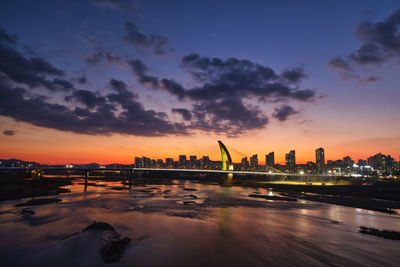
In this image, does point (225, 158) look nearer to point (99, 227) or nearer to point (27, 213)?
point (27, 213)

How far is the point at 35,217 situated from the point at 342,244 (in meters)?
35.5

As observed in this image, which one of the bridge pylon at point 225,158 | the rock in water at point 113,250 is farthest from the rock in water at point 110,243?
the bridge pylon at point 225,158

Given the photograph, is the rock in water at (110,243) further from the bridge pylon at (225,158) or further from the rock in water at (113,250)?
the bridge pylon at (225,158)

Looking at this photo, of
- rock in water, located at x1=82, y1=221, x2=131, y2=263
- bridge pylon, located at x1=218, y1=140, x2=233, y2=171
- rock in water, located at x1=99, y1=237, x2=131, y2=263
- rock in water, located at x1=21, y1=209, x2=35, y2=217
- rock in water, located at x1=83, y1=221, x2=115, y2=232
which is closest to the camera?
rock in water, located at x1=99, y1=237, x2=131, y2=263

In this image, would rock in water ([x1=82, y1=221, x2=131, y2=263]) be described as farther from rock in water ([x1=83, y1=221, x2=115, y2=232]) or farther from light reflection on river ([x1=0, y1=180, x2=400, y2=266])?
light reflection on river ([x1=0, y1=180, x2=400, y2=266])

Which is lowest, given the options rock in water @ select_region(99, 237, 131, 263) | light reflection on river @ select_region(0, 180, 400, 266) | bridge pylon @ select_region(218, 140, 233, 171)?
light reflection on river @ select_region(0, 180, 400, 266)

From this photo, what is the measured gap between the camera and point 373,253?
55.4 feet

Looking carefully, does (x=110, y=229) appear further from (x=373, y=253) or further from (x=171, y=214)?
(x=373, y=253)

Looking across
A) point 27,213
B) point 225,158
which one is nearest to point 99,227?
point 27,213

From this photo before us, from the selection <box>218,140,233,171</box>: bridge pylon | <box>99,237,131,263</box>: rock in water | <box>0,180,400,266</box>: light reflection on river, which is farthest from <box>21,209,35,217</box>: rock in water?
<box>218,140,233,171</box>: bridge pylon

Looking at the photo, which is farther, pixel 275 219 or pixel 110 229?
pixel 275 219

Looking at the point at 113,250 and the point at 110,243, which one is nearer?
the point at 113,250

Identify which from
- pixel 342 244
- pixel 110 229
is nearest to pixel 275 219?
pixel 342 244

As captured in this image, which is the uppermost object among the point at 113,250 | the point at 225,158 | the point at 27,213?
the point at 225,158
